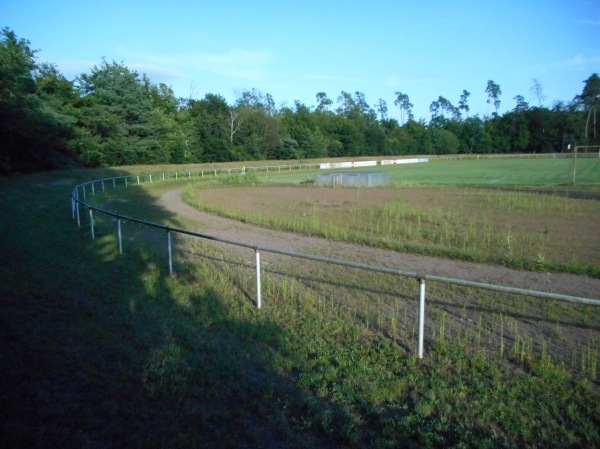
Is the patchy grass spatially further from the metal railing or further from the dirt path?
the metal railing

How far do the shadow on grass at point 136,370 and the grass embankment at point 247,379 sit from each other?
2cm

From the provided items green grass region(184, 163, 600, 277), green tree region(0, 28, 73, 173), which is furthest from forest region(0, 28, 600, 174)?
green grass region(184, 163, 600, 277)

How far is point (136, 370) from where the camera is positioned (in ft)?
15.3

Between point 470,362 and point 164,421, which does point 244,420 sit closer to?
point 164,421

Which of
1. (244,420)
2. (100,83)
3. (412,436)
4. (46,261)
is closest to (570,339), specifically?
(412,436)

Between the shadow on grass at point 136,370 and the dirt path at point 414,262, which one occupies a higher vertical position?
the shadow on grass at point 136,370

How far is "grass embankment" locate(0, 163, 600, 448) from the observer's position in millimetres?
3643

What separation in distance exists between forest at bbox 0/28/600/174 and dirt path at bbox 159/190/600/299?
87.6 ft

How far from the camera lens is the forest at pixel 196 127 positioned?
40.8m

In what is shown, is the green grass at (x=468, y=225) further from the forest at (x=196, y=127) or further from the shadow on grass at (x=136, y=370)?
the forest at (x=196, y=127)

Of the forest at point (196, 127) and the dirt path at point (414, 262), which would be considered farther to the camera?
the forest at point (196, 127)

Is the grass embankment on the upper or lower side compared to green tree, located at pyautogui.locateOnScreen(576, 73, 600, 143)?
lower

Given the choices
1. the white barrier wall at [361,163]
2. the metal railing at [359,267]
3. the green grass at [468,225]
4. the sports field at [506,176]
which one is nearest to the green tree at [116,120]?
the sports field at [506,176]

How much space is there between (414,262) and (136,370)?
294 inches
